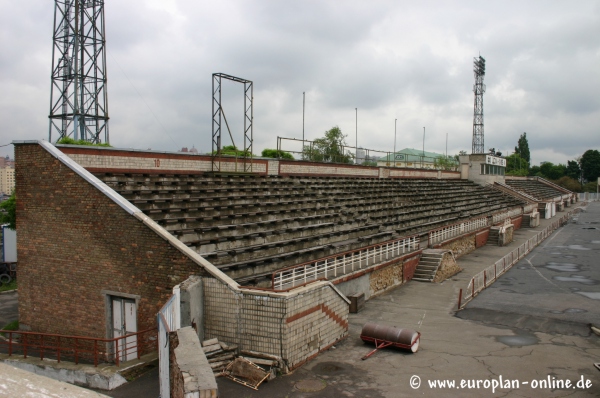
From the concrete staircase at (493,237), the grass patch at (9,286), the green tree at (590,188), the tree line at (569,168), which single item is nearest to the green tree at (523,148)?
the tree line at (569,168)

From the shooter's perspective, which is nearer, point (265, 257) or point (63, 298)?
point (63, 298)

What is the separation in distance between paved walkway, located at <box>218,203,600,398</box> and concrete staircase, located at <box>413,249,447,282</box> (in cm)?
529

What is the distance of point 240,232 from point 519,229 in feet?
106

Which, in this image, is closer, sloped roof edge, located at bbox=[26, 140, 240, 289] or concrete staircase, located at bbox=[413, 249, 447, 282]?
sloped roof edge, located at bbox=[26, 140, 240, 289]

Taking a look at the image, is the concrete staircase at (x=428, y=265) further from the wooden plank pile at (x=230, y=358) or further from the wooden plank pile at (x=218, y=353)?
the wooden plank pile at (x=218, y=353)

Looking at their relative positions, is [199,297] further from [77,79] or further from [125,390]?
[77,79]

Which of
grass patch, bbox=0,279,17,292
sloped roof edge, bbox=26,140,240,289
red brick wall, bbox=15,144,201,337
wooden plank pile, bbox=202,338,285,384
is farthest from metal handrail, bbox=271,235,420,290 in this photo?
grass patch, bbox=0,279,17,292

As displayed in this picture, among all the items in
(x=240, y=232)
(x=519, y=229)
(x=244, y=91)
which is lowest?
(x=519, y=229)

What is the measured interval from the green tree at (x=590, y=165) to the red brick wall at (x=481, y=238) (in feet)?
375

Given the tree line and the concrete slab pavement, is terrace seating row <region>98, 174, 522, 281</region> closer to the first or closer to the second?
the concrete slab pavement

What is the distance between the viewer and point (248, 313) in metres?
9.46

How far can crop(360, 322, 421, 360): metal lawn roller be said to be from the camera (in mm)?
10156

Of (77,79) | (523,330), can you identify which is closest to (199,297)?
(523,330)

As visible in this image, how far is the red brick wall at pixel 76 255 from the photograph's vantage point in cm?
1077
